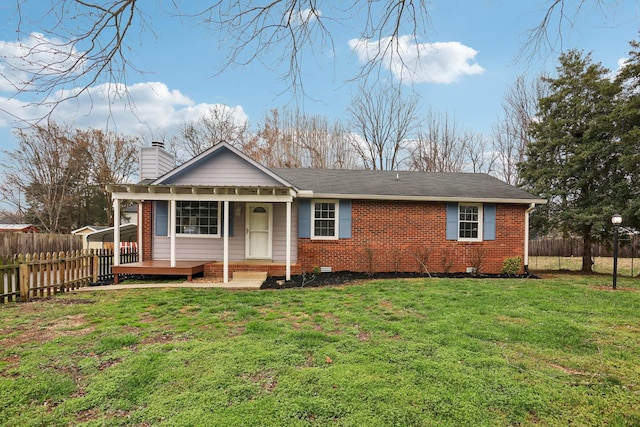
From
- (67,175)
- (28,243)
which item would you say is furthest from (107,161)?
(28,243)

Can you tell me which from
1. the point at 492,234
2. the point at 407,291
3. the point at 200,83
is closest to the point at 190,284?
the point at 407,291

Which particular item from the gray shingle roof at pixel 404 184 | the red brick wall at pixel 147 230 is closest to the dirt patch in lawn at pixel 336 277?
the gray shingle roof at pixel 404 184

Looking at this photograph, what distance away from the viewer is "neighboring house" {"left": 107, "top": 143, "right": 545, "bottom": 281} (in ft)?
36.0

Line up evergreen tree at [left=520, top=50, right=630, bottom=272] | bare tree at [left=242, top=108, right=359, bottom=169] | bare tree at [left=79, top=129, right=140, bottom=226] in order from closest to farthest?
evergreen tree at [left=520, top=50, right=630, bottom=272] → bare tree at [left=242, top=108, right=359, bottom=169] → bare tree at [left=79, top=129, right=140, bottom=226]

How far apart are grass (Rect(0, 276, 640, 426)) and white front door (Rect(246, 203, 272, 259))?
474 centimetres

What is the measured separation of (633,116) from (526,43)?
12194 mm

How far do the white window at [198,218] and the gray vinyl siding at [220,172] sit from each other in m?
0.79

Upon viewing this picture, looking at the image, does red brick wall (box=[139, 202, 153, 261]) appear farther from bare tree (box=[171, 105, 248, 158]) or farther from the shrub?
bare tree (box=[171, 105, 248, 158])

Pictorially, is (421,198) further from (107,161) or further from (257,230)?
(107,161)

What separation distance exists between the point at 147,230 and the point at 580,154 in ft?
53.3

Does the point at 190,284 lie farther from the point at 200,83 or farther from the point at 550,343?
the point at 550,343

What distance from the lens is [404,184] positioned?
12570 mm

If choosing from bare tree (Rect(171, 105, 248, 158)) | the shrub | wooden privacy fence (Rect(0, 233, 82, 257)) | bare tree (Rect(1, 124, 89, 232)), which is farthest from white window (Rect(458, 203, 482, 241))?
bare tree (Rect(1, 124, 89, 232))

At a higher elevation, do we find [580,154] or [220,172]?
[580,154]
